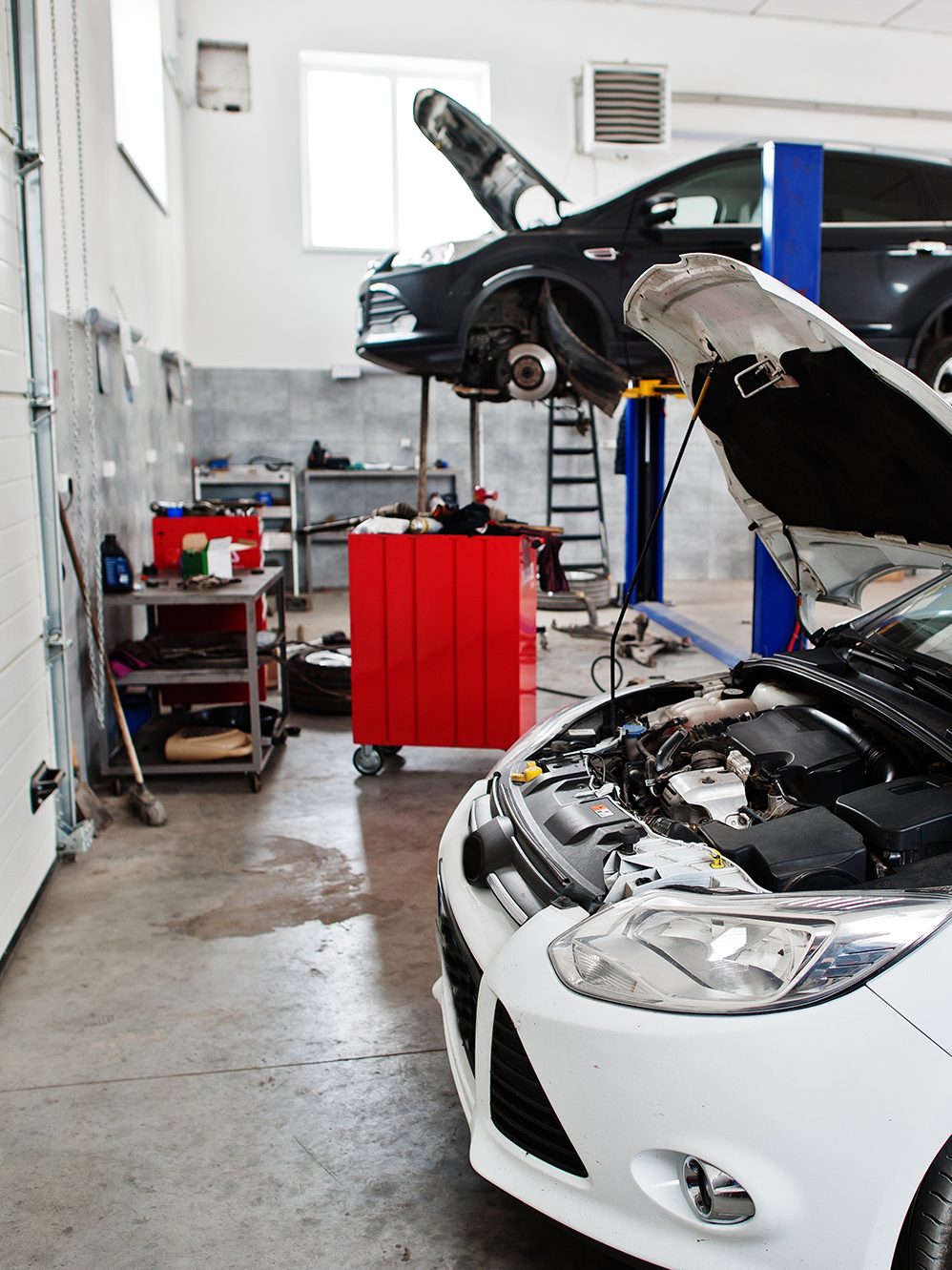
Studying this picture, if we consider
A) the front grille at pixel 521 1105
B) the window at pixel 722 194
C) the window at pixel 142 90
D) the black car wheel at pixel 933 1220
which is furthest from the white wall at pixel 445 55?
the black car wheel at pixel 933 1220

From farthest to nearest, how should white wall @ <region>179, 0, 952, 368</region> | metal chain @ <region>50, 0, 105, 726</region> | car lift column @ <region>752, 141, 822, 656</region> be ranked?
white wall @ <region>179, 0, 952, 368</region>
metal chain @ <region>50, 0, 105, 726</region>
car lift column @ <region>752, 141, 822, 656</region>

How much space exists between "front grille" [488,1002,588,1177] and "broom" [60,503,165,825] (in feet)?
8.82

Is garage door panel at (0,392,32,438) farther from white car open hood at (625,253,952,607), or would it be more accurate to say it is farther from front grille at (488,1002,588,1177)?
front grille at (488,1002,588,1177)

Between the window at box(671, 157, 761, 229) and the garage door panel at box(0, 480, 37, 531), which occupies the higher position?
the window at box(671, 157, 761, 229)

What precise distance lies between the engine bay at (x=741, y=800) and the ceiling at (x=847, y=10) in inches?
379

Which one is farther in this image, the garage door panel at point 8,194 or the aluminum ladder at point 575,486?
the aluminum ladder at point 575,486

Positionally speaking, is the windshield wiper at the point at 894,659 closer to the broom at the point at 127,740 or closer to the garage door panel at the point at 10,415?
the garage door panel at the point at 10,415

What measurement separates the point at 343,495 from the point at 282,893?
23.3 ft

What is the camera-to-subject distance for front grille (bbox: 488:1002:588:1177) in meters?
1.55

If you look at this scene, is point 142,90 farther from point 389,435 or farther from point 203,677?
point 203,677

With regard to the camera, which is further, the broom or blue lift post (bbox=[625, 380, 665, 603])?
blue lift post (bbox=[625, 380, 665, 603])

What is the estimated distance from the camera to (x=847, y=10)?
32.9ft

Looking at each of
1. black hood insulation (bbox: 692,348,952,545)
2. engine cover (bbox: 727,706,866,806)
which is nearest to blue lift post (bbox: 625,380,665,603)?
black hood insulation (bbox: 692,348,952,545)

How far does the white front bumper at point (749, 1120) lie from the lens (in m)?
1.32
